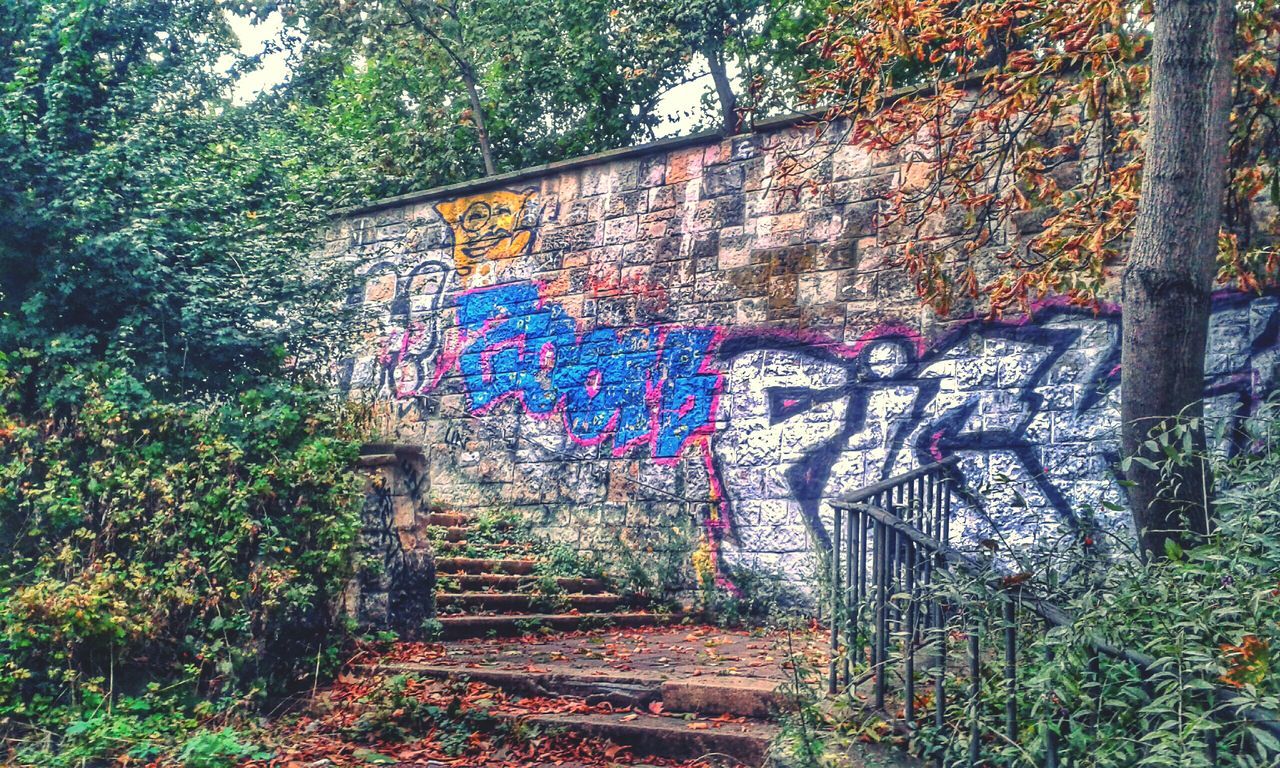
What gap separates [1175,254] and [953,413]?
336 centimetres

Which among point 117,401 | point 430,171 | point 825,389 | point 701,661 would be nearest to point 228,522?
point 117,401

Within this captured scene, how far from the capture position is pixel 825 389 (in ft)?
26.4

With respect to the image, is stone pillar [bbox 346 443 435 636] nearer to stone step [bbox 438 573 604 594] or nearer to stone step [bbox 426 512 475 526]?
stone step [bbox 438 573 604 594]

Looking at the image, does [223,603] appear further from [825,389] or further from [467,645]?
[825,389]

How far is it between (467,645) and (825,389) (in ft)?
10.2

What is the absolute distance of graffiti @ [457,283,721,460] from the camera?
8.70m

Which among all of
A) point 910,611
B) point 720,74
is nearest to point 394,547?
point 910,611

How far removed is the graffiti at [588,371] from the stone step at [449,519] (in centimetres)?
99

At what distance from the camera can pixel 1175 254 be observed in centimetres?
421

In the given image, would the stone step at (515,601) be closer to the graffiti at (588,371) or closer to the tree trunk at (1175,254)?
the graffiti at (588,371)

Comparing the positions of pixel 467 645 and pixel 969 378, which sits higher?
pixel 969 378

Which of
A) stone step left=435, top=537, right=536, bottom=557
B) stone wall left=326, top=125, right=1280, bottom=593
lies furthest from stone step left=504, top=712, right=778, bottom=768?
stone step left=435, top=537, right=536, bottom=557

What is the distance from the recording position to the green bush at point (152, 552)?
5648 millimetres

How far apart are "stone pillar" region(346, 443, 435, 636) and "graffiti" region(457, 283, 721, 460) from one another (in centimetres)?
223
